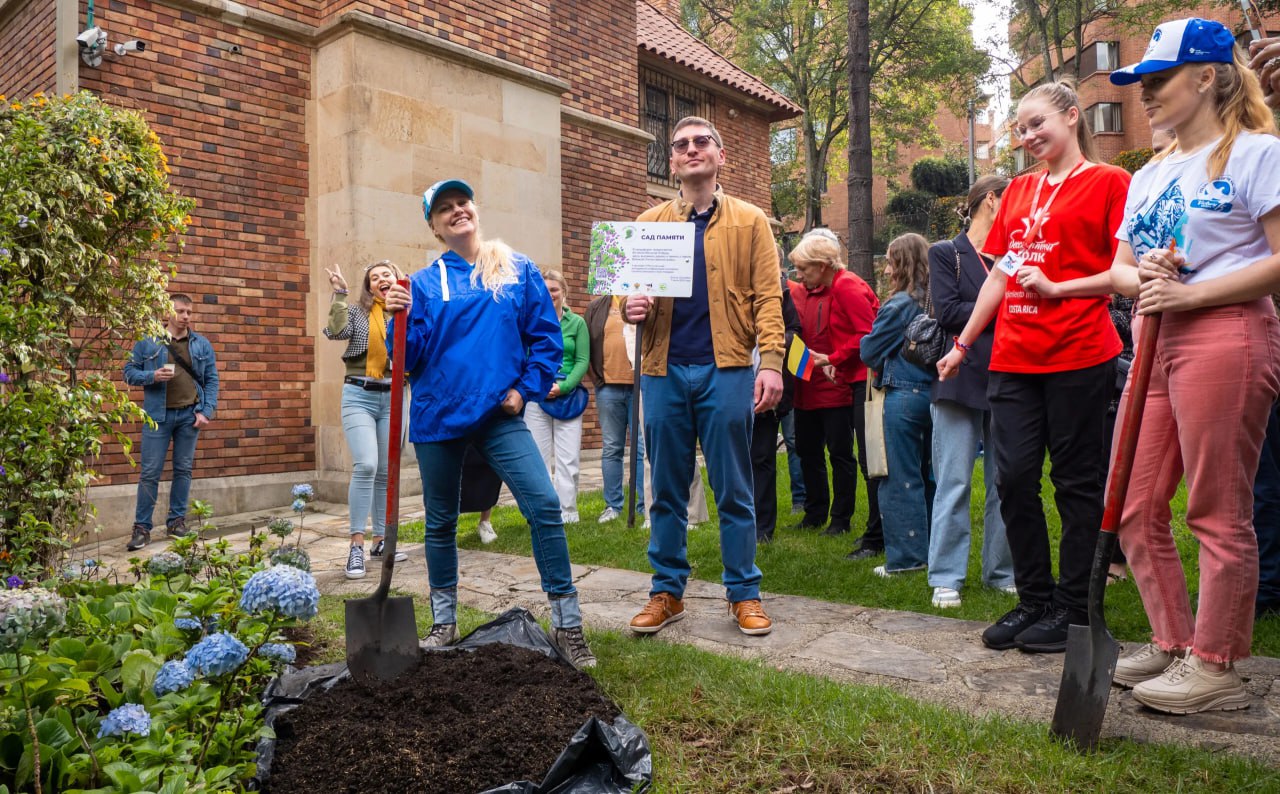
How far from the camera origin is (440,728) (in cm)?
271

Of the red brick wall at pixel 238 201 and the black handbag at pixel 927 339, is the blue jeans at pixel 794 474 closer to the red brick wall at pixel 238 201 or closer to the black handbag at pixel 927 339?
the black handbag at pixel 927 339

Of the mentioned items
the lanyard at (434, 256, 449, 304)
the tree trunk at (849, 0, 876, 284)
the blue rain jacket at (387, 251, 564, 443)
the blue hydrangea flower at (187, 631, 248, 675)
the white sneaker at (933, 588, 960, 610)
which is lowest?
the white sneaker at (933, 588, 960, 610)

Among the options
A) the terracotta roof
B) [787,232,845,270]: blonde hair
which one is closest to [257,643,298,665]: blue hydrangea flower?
[787,232,845,270]: blonde hair

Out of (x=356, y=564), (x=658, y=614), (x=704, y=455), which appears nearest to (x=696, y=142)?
(x=704, y=455)

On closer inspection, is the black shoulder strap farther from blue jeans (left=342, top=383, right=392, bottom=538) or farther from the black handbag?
the black handbag

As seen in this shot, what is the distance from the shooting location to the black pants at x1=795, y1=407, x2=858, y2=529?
6.54m

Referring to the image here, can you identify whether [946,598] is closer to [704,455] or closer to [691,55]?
[704,455]

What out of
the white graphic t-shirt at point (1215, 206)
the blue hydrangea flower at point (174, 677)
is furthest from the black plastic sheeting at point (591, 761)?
the white graphic t-shirt at point (1215, 206)

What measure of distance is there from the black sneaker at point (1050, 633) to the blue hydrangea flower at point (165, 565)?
366 cm

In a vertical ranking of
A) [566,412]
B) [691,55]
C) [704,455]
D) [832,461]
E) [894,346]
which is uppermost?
[691,55]

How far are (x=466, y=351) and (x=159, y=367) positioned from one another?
493cm

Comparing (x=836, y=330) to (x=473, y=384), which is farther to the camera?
(x=836, y=330)

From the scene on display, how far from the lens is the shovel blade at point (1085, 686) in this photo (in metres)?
2.67

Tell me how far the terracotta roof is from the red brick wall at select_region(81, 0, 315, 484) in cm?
776
